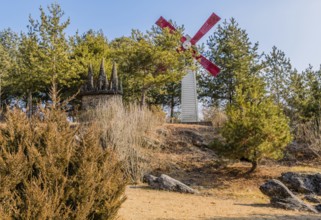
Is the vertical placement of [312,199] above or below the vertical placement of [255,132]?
below

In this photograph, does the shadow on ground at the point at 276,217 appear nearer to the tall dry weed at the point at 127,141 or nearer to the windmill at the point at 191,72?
the tall dry weed at the point at 127,141

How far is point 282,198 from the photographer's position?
840 cm

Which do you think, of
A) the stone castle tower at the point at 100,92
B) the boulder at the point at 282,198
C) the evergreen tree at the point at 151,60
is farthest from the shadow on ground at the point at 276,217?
the evergreen tree at the point at 151,60

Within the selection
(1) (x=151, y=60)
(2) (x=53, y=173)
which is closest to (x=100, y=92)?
(1) (x=151, y=60)

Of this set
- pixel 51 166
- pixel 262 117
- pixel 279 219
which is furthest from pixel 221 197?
pixel 51 166

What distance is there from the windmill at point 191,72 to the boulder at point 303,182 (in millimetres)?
12055

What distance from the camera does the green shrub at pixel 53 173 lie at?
3.38 m

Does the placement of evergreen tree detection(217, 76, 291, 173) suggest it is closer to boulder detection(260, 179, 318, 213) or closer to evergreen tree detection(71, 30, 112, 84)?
boulder detection(260, 179, 318, 213)

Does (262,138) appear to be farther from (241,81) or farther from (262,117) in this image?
(241,81)

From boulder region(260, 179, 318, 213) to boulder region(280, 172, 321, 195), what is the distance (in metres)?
1.86

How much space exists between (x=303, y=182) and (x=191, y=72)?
13727mm

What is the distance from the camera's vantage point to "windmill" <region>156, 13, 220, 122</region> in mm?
22516

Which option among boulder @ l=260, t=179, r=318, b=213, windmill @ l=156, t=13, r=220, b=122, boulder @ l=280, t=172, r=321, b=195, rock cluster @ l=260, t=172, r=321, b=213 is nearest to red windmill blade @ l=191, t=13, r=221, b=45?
windmill @ l=156, t=13, r=220, b=122

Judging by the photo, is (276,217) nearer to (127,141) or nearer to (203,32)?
(127,141)
